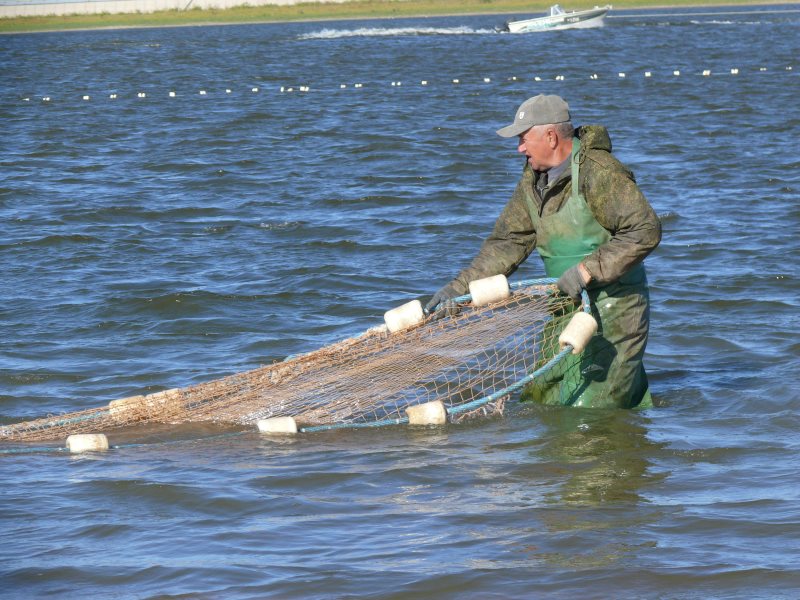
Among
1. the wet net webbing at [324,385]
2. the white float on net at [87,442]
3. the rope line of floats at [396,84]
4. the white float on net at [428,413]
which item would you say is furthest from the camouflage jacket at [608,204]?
the rope line of floats at [396,84]

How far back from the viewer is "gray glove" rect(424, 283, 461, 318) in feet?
21.0

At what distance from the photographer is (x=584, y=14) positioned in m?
62.3

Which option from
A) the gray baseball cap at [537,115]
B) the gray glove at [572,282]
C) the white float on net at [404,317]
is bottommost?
the white float on net at [404,317]

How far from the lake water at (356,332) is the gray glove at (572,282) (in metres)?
0.83

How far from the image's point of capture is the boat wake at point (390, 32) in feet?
210

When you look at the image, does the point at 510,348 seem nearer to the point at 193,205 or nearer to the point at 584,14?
the point at 193,205

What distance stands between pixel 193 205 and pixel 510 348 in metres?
7.96

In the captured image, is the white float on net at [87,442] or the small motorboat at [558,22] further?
the small motorboat at [558,22]

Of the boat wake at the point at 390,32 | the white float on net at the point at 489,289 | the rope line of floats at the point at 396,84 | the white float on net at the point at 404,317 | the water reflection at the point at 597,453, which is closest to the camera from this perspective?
the water reflection at the point at 597,453

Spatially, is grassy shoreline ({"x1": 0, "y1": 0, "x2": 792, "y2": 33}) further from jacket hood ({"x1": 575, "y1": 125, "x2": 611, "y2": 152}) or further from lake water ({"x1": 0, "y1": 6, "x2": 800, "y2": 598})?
jacket hood ({"x1": 575, "y1": 125, "x2": 611, "y2": 152})

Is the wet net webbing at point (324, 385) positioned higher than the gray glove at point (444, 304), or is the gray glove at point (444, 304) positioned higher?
the gray glove at point (444, 304)

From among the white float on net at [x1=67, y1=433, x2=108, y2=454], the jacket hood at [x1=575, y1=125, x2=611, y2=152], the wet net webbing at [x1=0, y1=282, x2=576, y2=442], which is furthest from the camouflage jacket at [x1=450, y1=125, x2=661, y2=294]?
the white float on net at [x1=67, y1=433, x2=108, y2=454]

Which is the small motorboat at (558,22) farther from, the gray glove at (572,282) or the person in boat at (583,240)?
the gray glove at (572,282)

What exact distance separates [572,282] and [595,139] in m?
0.69
